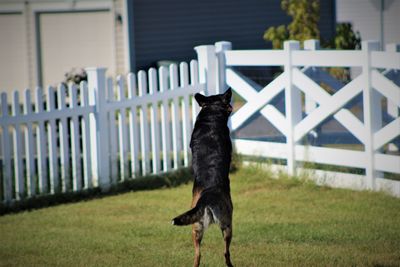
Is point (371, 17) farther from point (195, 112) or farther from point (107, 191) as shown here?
point (107, 191)

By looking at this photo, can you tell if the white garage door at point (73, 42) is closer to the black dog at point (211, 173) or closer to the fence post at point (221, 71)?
the fence post at point (221, 71)

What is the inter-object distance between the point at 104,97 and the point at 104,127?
1.15ft

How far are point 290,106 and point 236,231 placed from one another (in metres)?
2.77

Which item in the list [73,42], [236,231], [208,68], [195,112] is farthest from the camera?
Answer: [73,42]

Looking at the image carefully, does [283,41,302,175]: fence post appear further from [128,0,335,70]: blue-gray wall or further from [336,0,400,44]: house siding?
[336,0,400,44]: house siding

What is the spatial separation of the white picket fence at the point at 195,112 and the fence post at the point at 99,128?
0.01 m

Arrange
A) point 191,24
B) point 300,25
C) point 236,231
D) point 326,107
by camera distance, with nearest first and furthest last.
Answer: point 236,231 → point 326,107 → point 300,25 → point 191,24

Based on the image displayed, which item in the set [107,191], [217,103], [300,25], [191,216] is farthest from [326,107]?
[300,25]

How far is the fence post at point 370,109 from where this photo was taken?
399 inches

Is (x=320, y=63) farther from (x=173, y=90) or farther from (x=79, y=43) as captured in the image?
(x=79, y=43)

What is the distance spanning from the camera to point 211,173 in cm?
680

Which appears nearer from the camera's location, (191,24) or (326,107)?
(326,107)

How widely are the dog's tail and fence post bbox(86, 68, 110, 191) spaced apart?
4691 millimetres

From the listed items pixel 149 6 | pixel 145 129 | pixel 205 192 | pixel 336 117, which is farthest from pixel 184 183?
pixel 149 6
